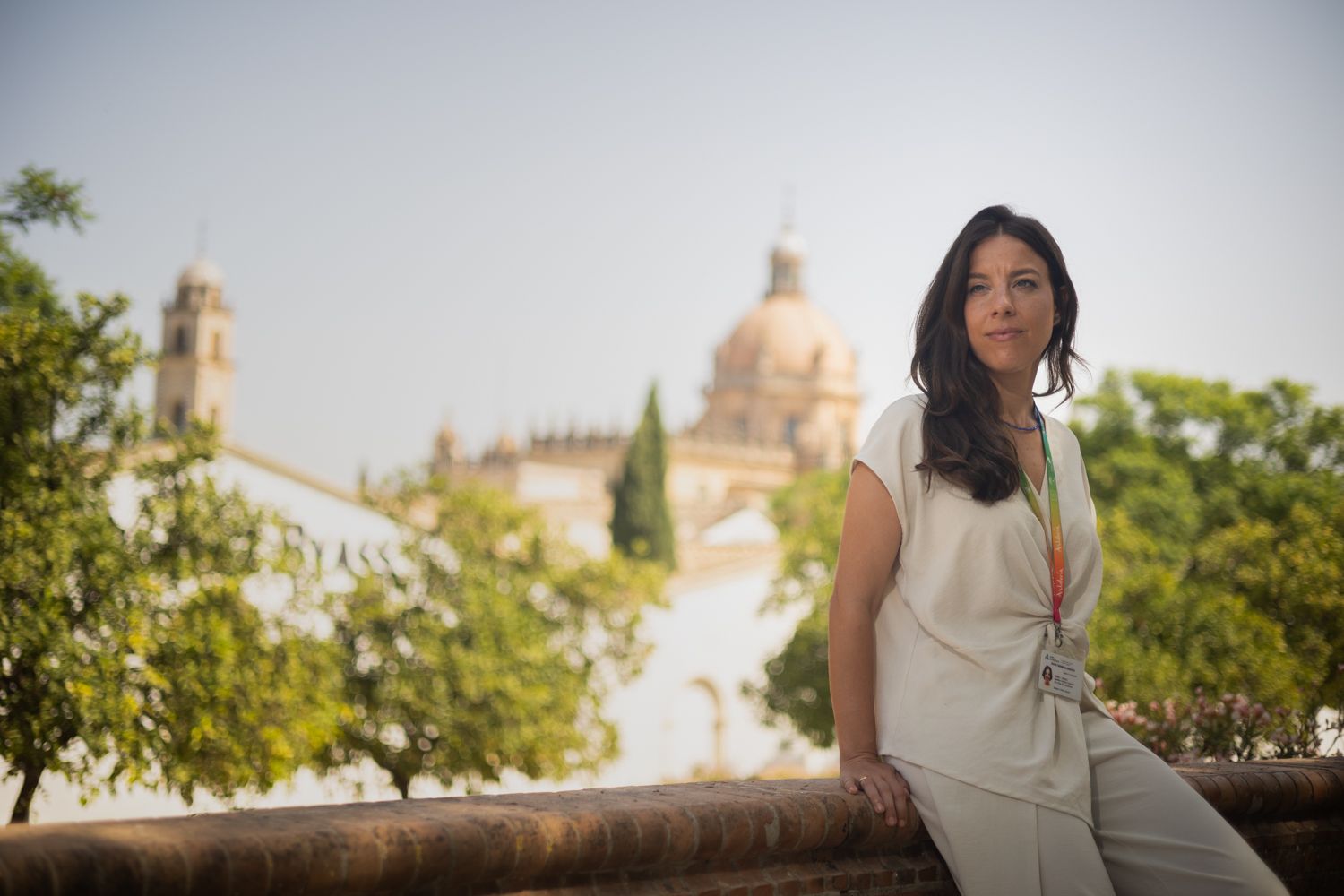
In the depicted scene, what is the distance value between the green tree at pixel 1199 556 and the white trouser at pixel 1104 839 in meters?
4.62

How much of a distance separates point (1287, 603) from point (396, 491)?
47.2 feet

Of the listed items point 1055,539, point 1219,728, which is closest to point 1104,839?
point 1055,539

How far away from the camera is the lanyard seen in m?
2.92

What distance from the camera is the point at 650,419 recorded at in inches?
1983

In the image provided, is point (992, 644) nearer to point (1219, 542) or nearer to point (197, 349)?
point (1219, 542)

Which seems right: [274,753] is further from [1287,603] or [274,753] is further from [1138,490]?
[1138,490]

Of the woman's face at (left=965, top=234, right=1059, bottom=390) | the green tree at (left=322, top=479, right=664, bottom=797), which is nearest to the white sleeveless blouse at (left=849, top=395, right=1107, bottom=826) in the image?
the woman's face at (left=965, top=234, right=1059, bottom=390)

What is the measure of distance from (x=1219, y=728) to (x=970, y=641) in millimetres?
4412

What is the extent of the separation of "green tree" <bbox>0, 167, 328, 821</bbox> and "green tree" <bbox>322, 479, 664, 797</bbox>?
2.94 meters

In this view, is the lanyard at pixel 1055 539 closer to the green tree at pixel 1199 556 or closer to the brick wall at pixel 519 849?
the brick wall at pixel 519 849

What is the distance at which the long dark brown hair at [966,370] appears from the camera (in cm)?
288

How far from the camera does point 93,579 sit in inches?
460

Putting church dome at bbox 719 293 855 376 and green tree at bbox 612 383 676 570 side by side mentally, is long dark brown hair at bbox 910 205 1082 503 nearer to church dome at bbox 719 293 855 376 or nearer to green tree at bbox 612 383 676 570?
green tree at bbox 612 383 676 570

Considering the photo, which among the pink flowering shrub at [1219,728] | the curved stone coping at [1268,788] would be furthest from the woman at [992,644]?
the pink flowering shrub at [1219,728]
